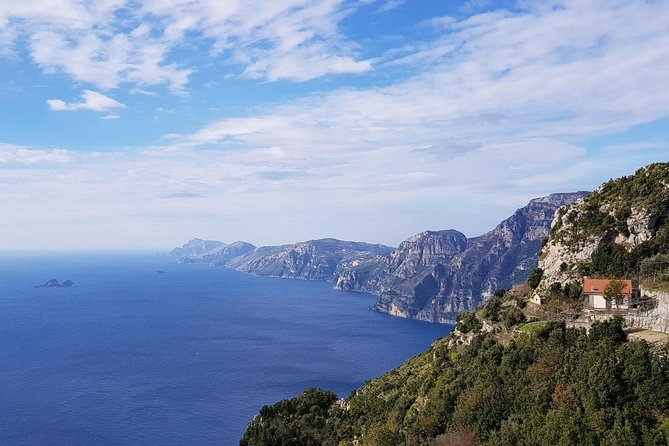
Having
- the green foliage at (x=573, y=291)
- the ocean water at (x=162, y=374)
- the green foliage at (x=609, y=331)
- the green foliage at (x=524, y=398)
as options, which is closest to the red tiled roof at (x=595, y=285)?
the green foliage at (x=573, y=291)

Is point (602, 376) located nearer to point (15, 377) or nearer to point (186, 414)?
point (186, 414)

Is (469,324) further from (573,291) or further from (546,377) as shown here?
(546,377)

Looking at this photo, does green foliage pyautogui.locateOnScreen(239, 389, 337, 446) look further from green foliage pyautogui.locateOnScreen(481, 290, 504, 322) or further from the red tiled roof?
the red tiled roof

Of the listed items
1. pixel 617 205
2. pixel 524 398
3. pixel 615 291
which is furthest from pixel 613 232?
pixel 524 398

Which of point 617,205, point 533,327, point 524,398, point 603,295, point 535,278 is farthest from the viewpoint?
point 535,278

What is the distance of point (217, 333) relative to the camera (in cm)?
18700

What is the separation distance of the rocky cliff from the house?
3724mm

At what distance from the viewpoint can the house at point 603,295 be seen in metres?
39.5

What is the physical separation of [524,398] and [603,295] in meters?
12.9

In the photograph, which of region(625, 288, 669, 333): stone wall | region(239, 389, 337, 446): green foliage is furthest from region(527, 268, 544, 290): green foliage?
region(239, 389, 337, 446): green foliage

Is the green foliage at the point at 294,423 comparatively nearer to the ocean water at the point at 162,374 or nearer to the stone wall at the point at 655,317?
the stone wall at the point at 655,317

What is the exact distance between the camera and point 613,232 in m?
48.4

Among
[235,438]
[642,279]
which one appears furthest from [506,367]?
[235,438]

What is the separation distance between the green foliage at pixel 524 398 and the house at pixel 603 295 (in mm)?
5366
